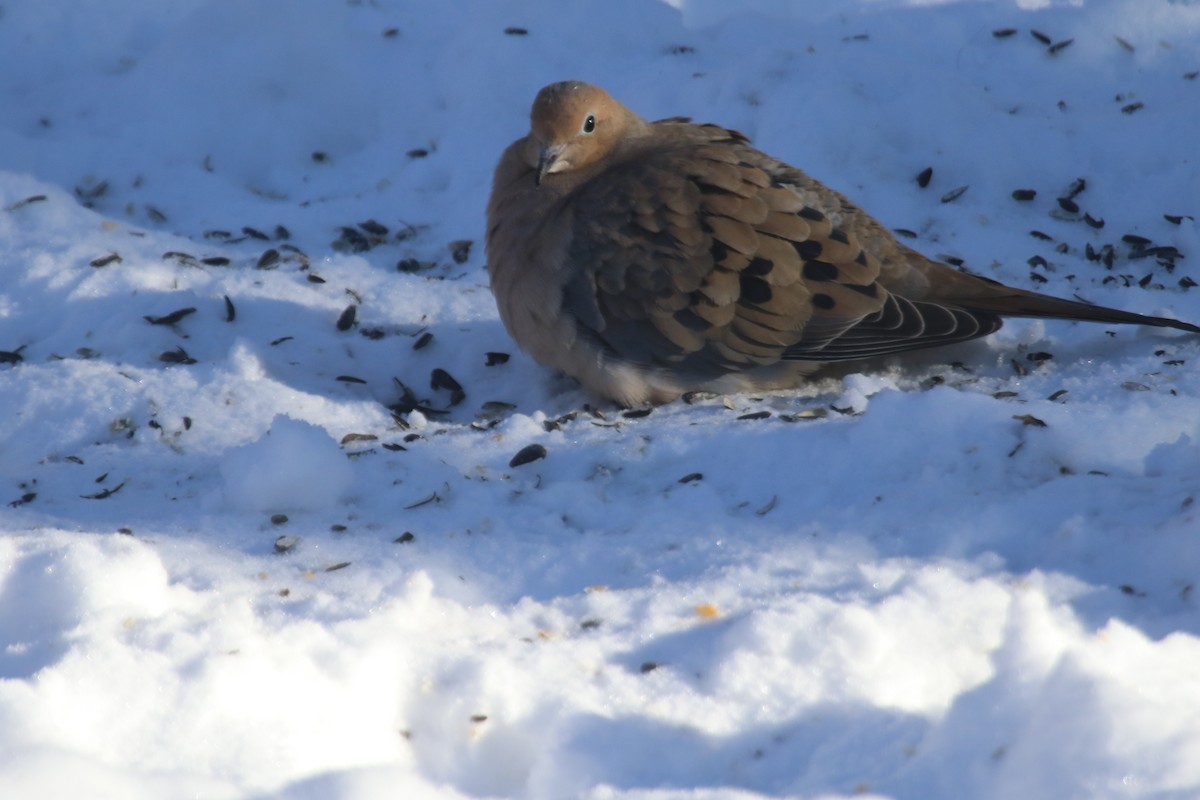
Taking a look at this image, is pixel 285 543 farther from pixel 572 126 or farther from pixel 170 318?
pixel 572 126

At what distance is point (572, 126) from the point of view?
14.9 feet

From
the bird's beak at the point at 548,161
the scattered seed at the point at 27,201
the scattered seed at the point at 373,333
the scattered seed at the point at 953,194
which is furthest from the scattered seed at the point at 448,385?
the scattered seed at the point at 953,194

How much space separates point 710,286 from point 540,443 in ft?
2.72

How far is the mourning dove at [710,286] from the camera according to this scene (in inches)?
168

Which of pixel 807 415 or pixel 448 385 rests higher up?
pixel 807 415

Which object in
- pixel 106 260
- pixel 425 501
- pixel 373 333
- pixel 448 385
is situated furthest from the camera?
pixel 106 260

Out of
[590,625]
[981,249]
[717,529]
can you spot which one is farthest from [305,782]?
[981,249]

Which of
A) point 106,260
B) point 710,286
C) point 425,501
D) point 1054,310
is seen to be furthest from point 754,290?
point 106,260

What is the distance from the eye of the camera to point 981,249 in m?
5.23

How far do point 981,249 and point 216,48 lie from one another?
11.5 feet

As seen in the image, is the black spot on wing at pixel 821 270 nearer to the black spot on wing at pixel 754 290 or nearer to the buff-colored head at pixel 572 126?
the black spot on wing at pixel 754 290

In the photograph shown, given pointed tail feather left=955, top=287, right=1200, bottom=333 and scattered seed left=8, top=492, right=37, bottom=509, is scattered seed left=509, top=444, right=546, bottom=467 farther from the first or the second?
pointed tail feather left=955, top=287, right=1200, bottom=333

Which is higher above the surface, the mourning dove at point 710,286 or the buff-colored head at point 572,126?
the buff-colored head at point 572,126

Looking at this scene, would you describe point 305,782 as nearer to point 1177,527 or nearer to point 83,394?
point 1177,527
